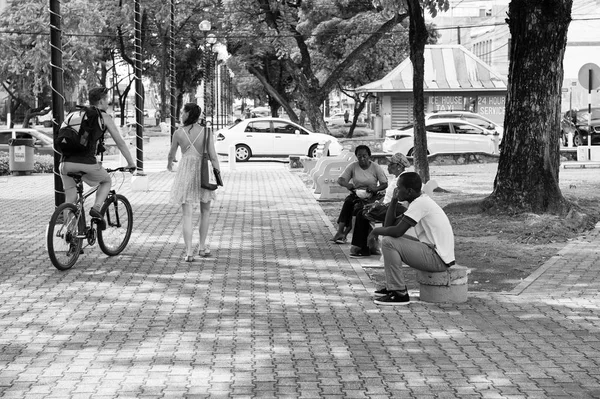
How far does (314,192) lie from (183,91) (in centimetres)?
5261

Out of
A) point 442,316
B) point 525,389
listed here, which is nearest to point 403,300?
point 442,316

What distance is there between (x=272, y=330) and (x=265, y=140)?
85.0 ft

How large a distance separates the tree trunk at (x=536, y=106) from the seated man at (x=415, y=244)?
570 centimetres

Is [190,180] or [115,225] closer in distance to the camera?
[190,180]

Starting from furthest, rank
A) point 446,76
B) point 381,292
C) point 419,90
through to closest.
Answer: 1. point 446,76
2. point 419,90
3. point 381,292

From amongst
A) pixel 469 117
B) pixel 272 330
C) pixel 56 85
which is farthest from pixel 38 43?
pixel 272 330

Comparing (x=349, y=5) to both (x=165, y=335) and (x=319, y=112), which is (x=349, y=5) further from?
(x=165, y=335)

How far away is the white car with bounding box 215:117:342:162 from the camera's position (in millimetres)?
33094

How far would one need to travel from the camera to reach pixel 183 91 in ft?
232

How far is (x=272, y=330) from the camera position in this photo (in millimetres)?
7527

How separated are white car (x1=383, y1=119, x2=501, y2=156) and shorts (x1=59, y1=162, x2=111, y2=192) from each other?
21583 millimetres

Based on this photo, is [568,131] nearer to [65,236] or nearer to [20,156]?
[20,156]

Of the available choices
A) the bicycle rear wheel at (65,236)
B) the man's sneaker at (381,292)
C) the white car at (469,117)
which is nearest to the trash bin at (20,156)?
the white car at (469,117)

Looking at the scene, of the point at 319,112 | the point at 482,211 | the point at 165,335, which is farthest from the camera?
the point at 319,112
